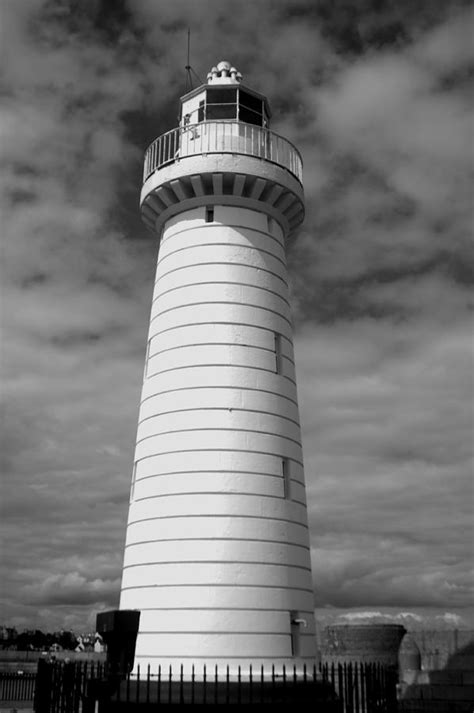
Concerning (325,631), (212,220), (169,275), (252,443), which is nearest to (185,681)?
(252,443)

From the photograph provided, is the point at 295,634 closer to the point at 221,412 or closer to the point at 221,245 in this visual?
the point at 221,412

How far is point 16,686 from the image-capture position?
2814 centimetres

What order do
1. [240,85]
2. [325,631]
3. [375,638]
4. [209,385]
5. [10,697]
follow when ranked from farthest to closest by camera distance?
[10,697] → [325,631] → [375,638] → [240,85] → [209,385]

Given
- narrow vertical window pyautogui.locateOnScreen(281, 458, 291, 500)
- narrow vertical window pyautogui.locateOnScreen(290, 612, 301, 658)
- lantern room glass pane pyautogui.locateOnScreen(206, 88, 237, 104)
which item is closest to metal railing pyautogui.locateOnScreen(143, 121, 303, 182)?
lantern room glass pane pyautogui.locateOnScreen(206, 88, 237, 104)

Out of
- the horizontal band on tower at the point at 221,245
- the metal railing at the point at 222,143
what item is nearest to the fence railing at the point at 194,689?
the horizontal band on tower at the point at 221,245

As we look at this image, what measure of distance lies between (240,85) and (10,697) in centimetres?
2212

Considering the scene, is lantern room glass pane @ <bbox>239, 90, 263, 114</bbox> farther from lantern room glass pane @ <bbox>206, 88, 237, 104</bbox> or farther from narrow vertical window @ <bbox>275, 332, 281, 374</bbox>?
narrow vertical window @ <bbox>275, 332, 281, 374</bbox>

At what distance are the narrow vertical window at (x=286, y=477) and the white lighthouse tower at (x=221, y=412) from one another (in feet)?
0.10

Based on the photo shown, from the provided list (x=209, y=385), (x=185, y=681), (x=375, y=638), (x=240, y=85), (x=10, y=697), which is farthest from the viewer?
(x=10, y=697)

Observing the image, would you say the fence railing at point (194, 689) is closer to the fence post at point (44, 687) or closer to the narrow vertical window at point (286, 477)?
the fence post at point (44, 687)

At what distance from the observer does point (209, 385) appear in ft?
53.0

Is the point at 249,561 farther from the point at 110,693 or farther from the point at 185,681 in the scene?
the point at 110,693

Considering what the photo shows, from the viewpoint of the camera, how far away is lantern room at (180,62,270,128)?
18656 millimetres

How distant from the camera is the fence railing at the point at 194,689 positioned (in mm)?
13703
